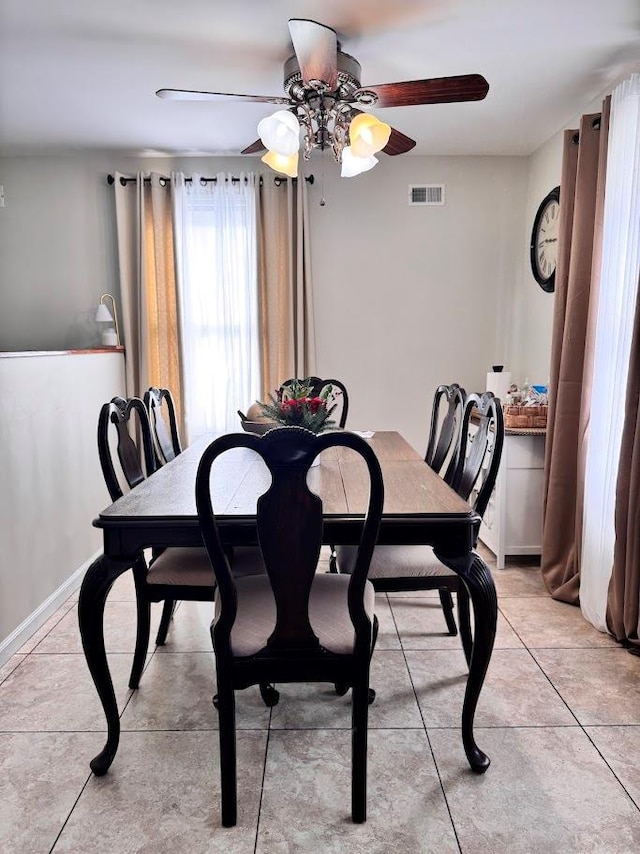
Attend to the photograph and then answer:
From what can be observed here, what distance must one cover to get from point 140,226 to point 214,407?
1.33 metres

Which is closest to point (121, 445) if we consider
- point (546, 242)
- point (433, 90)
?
point (433, 90)

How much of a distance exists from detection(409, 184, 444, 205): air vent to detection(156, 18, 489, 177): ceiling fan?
1556mm

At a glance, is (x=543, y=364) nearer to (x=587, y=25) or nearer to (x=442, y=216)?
(x=442, y=216)

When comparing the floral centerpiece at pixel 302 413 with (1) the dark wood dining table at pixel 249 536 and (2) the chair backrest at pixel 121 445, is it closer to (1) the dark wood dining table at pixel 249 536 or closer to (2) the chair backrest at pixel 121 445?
(1) the dark wood dining table at pixel 249 536

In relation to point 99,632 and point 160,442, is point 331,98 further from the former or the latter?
point 99,632

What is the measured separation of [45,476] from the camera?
2752 mm

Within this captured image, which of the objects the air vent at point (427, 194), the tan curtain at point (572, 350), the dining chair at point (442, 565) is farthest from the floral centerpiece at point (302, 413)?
the air vent at point (427, 194)

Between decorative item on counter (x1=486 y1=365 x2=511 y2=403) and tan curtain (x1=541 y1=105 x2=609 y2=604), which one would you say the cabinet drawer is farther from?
decorative item on counter (x1=486 y1=365 x2=511 y2=403)

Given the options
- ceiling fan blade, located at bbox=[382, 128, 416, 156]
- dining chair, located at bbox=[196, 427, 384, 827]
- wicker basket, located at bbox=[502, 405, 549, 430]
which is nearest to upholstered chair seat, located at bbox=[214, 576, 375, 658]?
dining chair, located at bbox=[196, 427, 384, 827]

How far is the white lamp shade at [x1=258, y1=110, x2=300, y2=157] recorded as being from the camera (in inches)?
82.4

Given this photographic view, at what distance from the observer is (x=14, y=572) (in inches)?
95.7

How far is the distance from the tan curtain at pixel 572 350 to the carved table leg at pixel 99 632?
6.95 ft

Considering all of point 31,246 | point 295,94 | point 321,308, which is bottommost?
point 321,308

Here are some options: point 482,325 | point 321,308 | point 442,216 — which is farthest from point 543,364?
point 321,308
